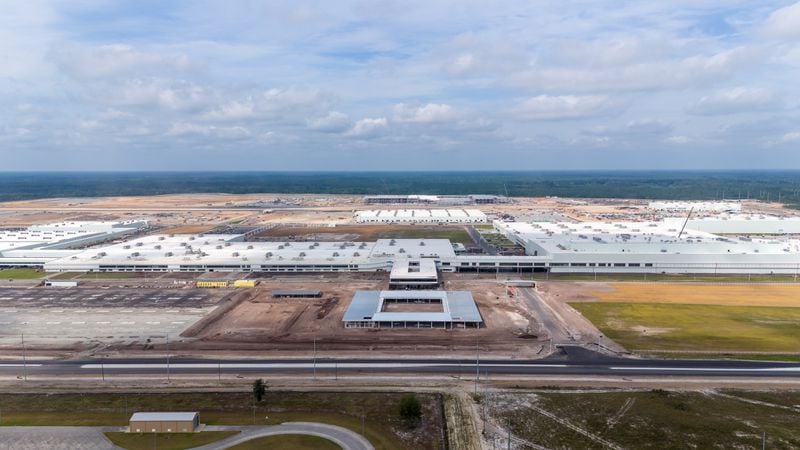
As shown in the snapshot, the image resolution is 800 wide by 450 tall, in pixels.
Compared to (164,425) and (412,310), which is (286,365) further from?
(412,310)

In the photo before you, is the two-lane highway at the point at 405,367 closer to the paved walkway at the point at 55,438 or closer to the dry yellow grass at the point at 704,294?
the paved walkway at the point at 55,438

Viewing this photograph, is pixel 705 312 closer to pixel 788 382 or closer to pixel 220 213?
pixel 788 382

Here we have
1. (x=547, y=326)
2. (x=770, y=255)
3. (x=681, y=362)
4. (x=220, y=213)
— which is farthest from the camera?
(x=220, y=213)

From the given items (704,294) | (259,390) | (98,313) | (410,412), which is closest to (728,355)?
(704,294)

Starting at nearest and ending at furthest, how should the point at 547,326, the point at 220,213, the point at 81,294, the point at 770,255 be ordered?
the point at 547,326 < the point at 81,294 < the point at 770,255 < the point at 220,213

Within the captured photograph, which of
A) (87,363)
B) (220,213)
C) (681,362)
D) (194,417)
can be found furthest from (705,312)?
(220,213)

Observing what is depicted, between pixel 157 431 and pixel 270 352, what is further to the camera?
pixel 270 352
